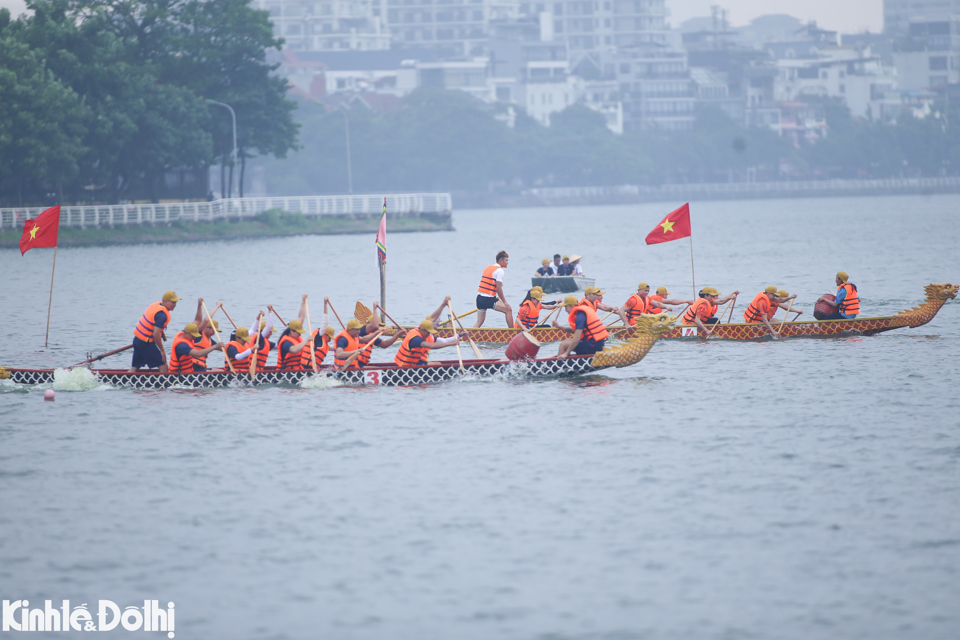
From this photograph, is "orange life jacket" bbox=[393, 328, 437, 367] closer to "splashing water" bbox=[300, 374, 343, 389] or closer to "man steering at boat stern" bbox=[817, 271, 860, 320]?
"splashing water" bbox=[300, 374, 343, 389]

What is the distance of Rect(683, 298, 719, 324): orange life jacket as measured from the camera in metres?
30.2

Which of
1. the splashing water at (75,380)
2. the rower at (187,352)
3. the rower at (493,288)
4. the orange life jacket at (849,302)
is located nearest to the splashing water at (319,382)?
the rower at (187,352)

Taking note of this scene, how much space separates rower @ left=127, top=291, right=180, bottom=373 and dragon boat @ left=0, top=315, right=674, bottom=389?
0.25 meters

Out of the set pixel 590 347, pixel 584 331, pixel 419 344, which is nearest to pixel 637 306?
pixel 590 347

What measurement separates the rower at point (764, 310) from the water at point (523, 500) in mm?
663

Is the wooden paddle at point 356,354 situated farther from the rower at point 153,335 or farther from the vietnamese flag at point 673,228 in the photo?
the vietnamese flag at point 673,228

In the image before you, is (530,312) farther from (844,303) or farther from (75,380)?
(75,380)

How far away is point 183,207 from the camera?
82688mm

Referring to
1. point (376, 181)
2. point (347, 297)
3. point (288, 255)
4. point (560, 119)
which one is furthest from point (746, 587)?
point (560, 119)

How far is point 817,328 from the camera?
99.6 feet

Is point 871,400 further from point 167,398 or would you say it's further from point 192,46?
point 192,46

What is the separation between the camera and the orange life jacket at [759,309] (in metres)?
29.8

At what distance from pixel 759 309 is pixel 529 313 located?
6226 mm

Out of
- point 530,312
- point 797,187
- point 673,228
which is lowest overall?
point 530,312
